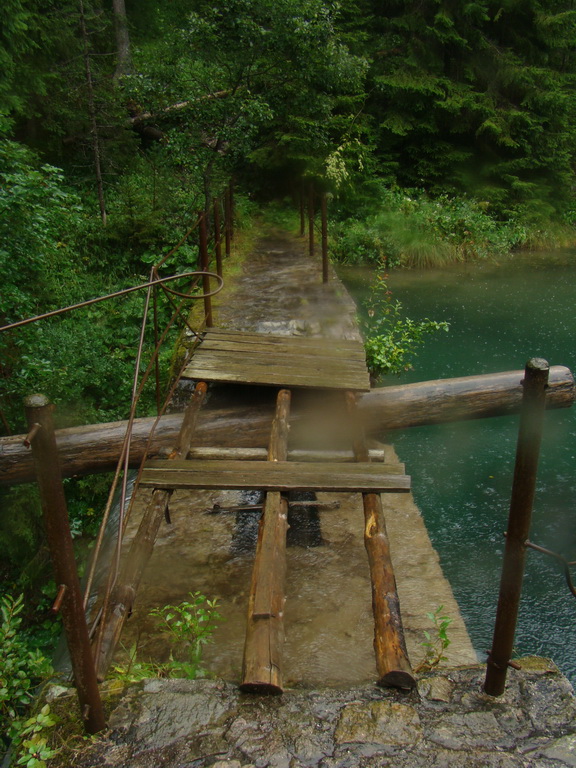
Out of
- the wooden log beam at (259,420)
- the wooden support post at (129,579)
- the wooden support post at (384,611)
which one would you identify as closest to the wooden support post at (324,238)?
the wooden log beam at (259,420)

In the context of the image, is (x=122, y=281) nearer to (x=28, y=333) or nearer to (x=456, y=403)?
(x=28, y=333)

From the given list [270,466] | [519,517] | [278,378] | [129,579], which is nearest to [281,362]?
[278,378]

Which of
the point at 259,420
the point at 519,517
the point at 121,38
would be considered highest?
the point at 121,38

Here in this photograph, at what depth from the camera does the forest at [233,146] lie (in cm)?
609

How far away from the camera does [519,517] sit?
2.15m

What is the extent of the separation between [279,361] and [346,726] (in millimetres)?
3577

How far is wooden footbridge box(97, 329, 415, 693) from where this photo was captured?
239 centimetres

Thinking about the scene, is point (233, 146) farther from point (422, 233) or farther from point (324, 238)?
point (422, 233)

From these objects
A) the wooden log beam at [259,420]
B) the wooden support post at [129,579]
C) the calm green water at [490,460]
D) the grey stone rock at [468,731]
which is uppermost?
the grey stone rock at [468,731]

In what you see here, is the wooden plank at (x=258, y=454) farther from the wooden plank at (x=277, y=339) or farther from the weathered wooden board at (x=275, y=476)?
the wooden plank at (x=277, y=339)

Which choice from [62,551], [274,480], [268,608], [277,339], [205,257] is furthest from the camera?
[277,339]

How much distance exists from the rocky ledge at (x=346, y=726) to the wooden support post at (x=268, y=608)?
8 centimetres

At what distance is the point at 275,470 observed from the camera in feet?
12.2

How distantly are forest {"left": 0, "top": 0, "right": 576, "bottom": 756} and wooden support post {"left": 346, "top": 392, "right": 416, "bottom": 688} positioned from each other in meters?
3.22
